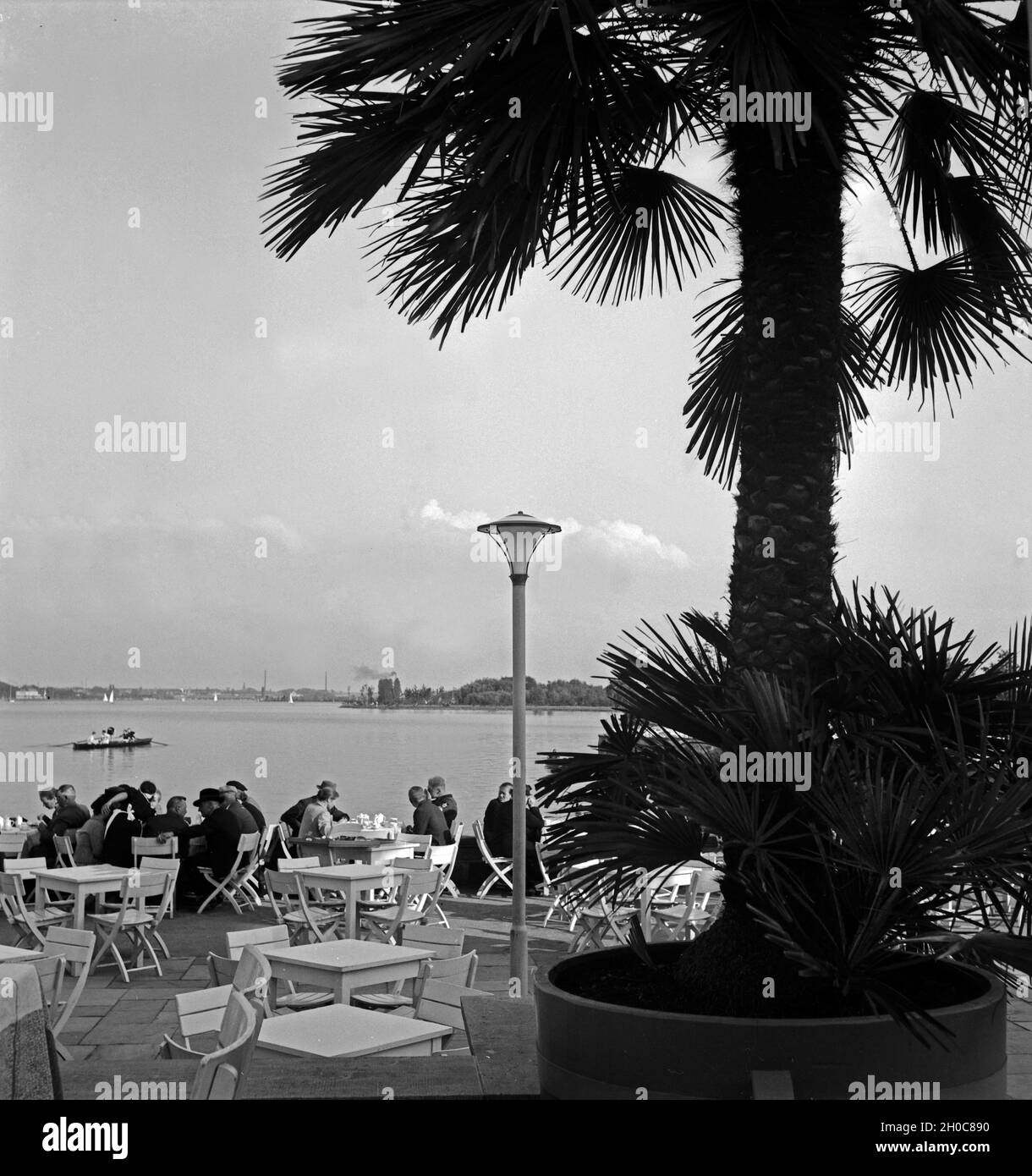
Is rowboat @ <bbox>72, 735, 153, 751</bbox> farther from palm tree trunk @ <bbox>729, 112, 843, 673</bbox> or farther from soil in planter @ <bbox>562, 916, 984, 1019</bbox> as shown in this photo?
palm tree trunk @ <bbox>729, 112, 843, 673</bbox>

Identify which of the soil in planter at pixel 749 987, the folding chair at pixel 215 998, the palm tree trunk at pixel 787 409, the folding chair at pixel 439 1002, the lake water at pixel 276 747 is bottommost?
the lake water at pixel 276 747

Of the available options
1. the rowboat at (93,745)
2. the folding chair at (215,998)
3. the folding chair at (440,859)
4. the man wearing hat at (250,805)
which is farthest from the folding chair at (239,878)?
the rowboat at (93,745)

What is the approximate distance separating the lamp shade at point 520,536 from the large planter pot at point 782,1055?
4673 mm

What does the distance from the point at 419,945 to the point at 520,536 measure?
257 cm

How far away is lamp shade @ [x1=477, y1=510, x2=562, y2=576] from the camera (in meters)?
7.18

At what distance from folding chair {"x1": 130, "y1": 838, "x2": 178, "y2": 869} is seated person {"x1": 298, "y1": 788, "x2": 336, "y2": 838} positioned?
1.41 m

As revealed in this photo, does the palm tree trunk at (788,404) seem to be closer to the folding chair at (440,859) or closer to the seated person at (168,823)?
the folding chair at (440,859)

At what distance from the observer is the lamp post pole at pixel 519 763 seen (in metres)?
6.86

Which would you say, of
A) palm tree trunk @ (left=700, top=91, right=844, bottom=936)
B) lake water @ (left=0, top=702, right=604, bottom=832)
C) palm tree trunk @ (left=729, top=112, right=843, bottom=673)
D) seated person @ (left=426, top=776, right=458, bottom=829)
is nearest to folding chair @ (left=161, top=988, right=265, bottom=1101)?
palm tree trunk @ (left=700, top=91, right=844, bottom=936)

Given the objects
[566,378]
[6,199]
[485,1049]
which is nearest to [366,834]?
[485,1049]

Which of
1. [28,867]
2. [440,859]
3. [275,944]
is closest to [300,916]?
[440,859]
